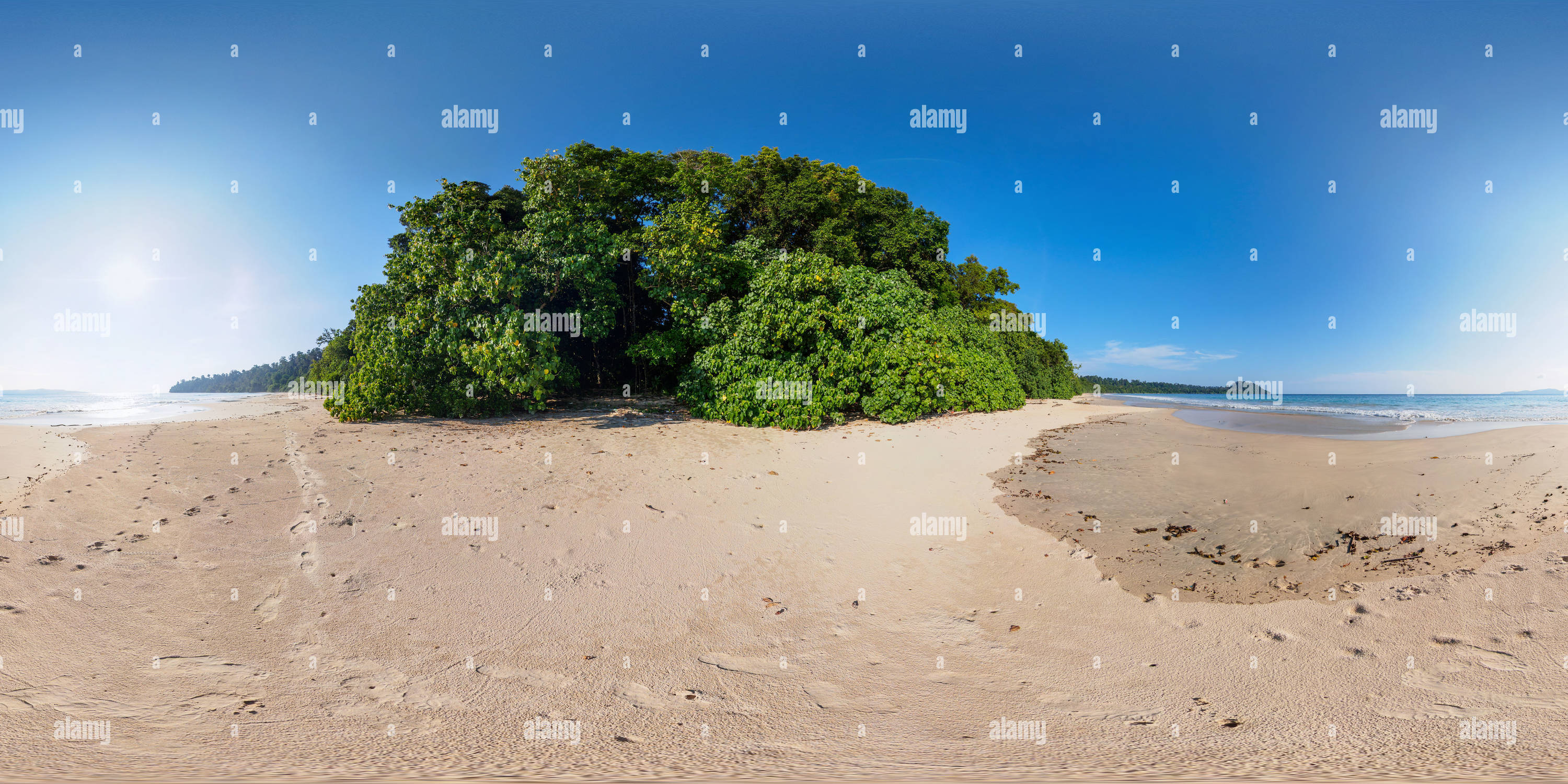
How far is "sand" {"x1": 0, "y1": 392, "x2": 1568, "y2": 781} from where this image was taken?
281 centimetres

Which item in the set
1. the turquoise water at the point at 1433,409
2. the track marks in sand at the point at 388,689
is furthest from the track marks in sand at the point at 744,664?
the turquoise water at the point at 1433,409

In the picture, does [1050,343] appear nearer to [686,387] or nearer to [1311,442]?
[1311,442]

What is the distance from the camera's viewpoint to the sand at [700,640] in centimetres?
281

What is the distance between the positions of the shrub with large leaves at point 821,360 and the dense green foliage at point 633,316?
0.05 m

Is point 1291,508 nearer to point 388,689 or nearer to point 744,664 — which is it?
point 744,664

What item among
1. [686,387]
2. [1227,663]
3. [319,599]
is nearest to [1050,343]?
[686,387]

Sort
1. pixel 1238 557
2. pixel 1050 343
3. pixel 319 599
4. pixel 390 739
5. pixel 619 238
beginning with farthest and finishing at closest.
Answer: pixel 1050 343 < pixel 619 238 < pixel 1238 557 < pixel 319 599 < pixel 390 739

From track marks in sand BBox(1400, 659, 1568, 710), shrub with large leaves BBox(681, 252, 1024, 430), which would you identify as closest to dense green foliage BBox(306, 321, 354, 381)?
shrub with large leaves BBox(681, 252, 1024, 430)

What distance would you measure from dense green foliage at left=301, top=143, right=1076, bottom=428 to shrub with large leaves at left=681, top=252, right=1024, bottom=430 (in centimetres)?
5

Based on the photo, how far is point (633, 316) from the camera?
69.2 ft

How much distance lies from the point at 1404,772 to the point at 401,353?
57.5 feet

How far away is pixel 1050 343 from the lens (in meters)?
35.3

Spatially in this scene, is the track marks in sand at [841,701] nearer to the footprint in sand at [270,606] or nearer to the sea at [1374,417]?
the footprint in sand at [270,606]

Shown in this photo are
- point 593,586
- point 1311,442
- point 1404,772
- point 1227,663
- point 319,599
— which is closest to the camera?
point 1404,772
